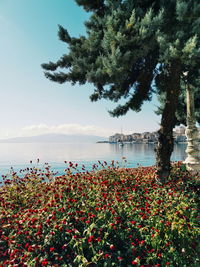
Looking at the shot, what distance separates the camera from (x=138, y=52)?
6.95 meters

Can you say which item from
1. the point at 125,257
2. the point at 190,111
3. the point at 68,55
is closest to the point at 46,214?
the point at 125,257

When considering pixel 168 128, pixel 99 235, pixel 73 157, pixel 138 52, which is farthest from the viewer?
pixel 73 157

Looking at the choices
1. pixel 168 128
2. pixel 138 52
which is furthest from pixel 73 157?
pixel 138 52

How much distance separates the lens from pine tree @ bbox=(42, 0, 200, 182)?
257 inches

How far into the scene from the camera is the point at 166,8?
7527mm

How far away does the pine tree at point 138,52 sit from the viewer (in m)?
6.52

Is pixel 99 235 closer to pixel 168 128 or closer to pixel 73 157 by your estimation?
pixel 168 128

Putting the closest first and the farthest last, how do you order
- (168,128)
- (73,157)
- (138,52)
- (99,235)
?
(99,235)
(138,52)
(168,128)
(73,157)

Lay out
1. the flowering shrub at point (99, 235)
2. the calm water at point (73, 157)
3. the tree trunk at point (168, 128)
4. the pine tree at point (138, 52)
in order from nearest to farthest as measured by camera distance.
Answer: the flowering shrub at point (99, 235) → the pine tree at point (138, 52) → the tree trunk at point (168, 128) → the calm water at point (73, 157)

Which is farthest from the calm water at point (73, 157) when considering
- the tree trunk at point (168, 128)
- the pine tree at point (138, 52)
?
the pine tree at point (138, 52)

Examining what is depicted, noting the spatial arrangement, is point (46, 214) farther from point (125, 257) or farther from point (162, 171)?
point (162, 171)

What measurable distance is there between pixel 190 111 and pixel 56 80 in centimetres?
722

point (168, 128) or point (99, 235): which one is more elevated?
point (168, 128)

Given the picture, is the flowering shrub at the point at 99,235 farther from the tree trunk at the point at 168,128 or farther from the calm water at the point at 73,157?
the calm water at the point at 73,157
